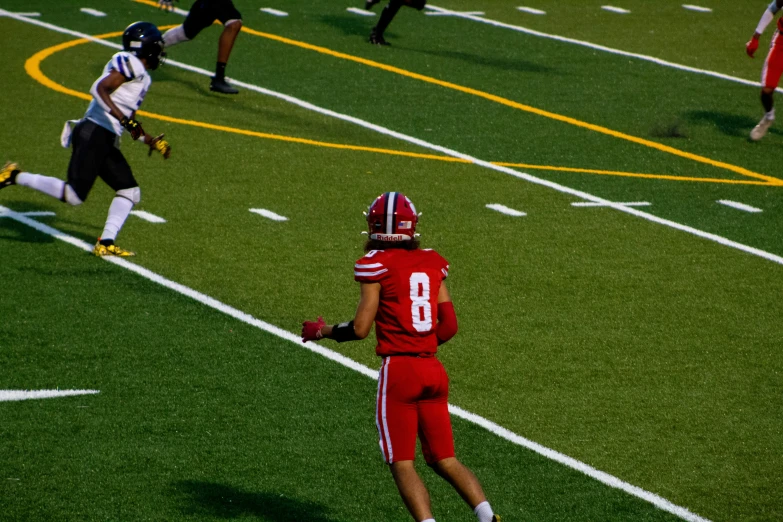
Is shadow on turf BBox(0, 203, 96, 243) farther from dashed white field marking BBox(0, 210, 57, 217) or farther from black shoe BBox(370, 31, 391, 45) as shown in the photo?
black shoe BBox(370, 31, 391, 45)

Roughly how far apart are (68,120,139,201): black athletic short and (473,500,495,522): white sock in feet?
19.9

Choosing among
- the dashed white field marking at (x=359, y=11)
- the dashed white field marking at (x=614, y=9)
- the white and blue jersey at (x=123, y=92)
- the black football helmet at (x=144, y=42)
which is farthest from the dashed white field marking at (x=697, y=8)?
the white and blue jersey at (x=123, y=92)

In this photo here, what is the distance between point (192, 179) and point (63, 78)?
4816 millimetres

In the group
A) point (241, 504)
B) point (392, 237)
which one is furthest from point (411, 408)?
point (241, 504)

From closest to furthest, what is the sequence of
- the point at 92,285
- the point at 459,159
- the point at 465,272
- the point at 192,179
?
the point at 92,285 → the point at 465,272 → the point at 192,179 → the point at 459,159

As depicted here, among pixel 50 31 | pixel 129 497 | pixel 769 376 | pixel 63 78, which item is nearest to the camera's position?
pixel 129 497

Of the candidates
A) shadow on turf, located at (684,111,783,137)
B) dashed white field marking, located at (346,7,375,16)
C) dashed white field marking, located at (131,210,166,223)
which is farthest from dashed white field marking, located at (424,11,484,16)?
dashed white field marking, located at (131,210,166,223)

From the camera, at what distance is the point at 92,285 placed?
10.3m

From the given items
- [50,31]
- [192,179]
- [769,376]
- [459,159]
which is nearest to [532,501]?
[769,376]

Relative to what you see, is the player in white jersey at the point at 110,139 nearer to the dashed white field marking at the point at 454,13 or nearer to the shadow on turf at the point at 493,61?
the shadow on turf at the point at 493,61

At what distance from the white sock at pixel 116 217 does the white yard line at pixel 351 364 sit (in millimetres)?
208

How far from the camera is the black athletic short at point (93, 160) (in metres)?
11.0

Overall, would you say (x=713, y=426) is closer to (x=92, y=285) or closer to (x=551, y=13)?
(x=92, y=285)

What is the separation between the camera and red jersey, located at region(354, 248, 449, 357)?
600 cm
